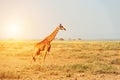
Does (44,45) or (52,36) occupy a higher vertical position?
(52,36)

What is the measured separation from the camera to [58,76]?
1973 centimetres

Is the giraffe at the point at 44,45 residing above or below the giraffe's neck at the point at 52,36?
below

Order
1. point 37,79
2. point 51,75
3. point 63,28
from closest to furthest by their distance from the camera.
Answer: point 37,79, point 51,75, point 63,28

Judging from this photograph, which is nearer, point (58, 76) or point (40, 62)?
point (58, 76)

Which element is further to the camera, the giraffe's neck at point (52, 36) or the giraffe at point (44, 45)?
the giraffe's neck at point (52, 36)

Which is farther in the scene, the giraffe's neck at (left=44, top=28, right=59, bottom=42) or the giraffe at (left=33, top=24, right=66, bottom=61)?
the giraffe's neck at (left=44, top=28, right=59, bottom=42)

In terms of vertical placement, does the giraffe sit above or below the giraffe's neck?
below

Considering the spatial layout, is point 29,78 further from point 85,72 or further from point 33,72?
point 85,72

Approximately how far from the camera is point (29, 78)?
18.8 metres

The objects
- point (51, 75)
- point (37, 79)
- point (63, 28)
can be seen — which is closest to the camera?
point (37, 79)

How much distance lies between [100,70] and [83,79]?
3.50 metres

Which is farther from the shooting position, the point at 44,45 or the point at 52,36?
the point at 52,36

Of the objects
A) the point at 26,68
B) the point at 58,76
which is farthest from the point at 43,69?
the point at 58,76

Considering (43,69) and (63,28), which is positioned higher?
(63,28)
